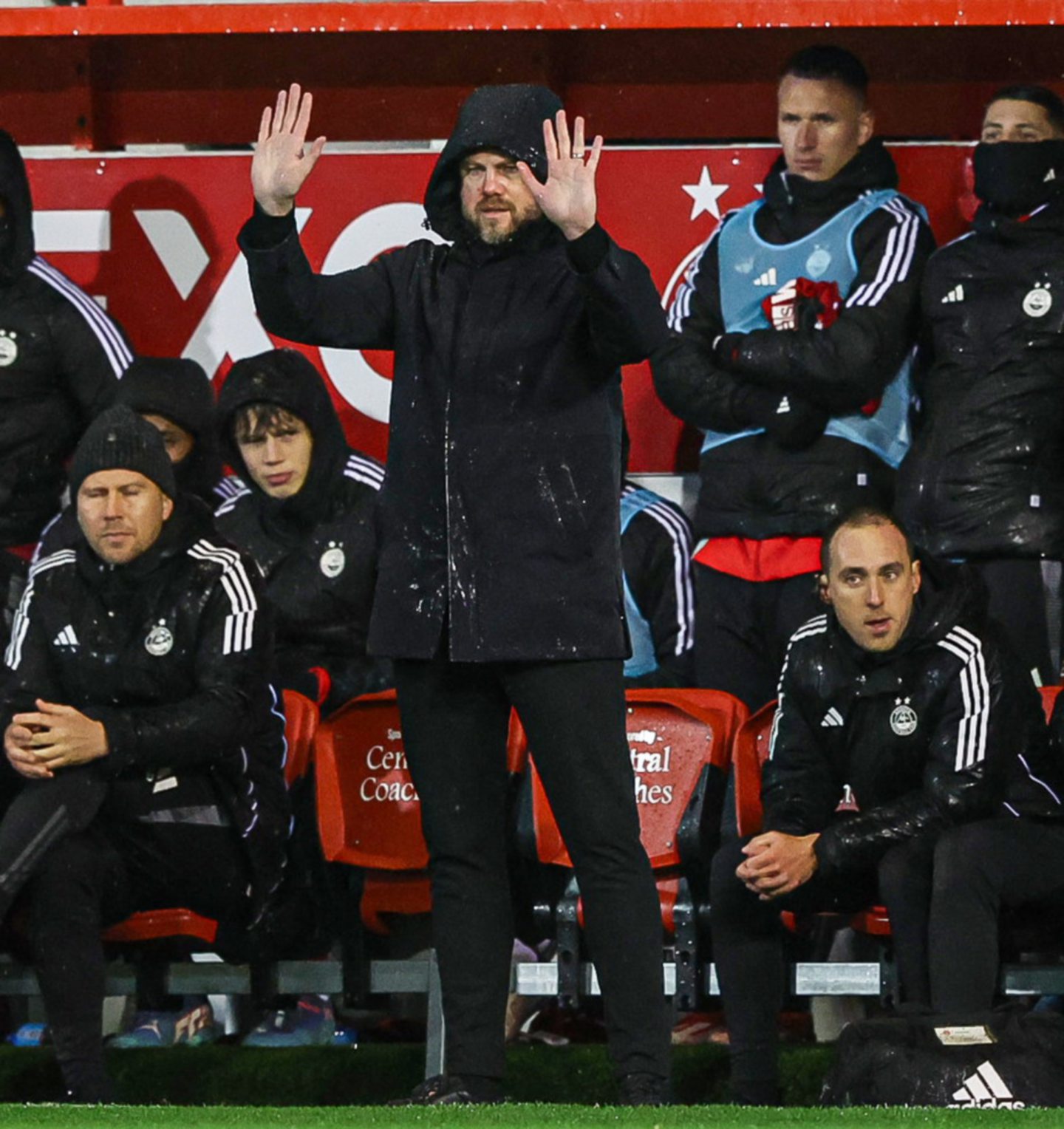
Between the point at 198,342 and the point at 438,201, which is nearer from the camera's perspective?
the point at 438,201

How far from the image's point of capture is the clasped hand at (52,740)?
→ 4887mm

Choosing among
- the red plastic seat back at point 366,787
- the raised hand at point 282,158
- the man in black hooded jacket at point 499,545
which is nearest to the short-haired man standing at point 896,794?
the red plastic seat back at point 366,787

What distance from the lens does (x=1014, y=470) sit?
567 cm

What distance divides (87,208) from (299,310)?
343 cm

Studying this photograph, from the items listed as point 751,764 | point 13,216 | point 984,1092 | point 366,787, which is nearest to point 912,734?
point 751,764

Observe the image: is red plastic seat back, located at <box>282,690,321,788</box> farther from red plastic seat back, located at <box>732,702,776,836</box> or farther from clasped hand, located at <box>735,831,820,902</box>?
clasped hand, located at <box>735,831,820,902</box>

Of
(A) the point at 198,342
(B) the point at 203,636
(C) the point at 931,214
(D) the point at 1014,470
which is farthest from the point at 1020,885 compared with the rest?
(A) the point at 198,342

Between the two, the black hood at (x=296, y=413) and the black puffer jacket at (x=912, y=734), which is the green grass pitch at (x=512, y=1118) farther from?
→ the black hood at (x=296, y=413)

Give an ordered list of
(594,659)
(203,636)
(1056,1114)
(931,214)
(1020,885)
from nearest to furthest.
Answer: (1056,1114) < (594,659) < (1020,885) < (203,636) < (931,214)

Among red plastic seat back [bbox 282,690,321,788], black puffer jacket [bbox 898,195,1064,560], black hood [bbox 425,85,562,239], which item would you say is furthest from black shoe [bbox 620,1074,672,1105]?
black puffer jacket [bbox 898,195,1064,560]

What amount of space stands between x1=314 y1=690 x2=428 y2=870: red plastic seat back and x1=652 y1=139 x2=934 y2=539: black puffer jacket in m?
1.08

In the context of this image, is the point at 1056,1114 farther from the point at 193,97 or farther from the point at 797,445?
the point at 193,97

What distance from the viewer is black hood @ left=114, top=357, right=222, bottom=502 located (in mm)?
6203

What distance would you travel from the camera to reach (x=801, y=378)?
5.79 meters
